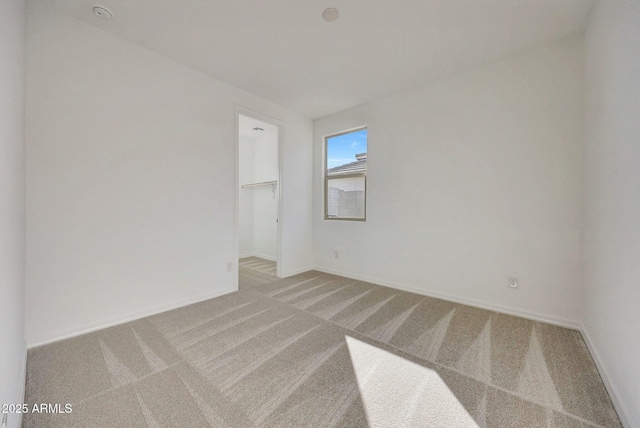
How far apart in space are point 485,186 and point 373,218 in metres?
1.40

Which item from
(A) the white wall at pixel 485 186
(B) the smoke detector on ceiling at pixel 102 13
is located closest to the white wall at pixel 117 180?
(B) the smoke detector on ceiling at pixel 102 13

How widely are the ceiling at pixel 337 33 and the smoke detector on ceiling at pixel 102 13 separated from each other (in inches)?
1.1

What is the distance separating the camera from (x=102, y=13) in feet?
6.21

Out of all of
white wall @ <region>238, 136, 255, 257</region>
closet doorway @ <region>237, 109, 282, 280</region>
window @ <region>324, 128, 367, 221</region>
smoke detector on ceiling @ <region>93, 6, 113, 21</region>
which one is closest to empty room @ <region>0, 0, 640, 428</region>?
smoke detector on ceiling @ <region>93, 6, 113, 21</region>

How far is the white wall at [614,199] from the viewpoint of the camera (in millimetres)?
1185

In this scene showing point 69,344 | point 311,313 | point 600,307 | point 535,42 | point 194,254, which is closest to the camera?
point 600,307

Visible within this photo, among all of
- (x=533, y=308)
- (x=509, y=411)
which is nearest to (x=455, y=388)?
(x=509, y=411)

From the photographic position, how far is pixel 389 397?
1.34 meters

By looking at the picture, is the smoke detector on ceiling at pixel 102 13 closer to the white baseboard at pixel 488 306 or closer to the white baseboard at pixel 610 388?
the white baseboard at pixel 488 306

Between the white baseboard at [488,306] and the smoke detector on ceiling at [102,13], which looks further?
the white baseboard at [488,306]

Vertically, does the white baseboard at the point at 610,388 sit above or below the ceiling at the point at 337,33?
below

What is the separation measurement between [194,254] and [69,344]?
3.75 ft

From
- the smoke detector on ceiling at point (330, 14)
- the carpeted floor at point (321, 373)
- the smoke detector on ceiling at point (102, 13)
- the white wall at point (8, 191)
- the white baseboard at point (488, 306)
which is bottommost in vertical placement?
the carpeted floor at point (321, 373)

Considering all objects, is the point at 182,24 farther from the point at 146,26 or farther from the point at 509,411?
the point at 509,411
